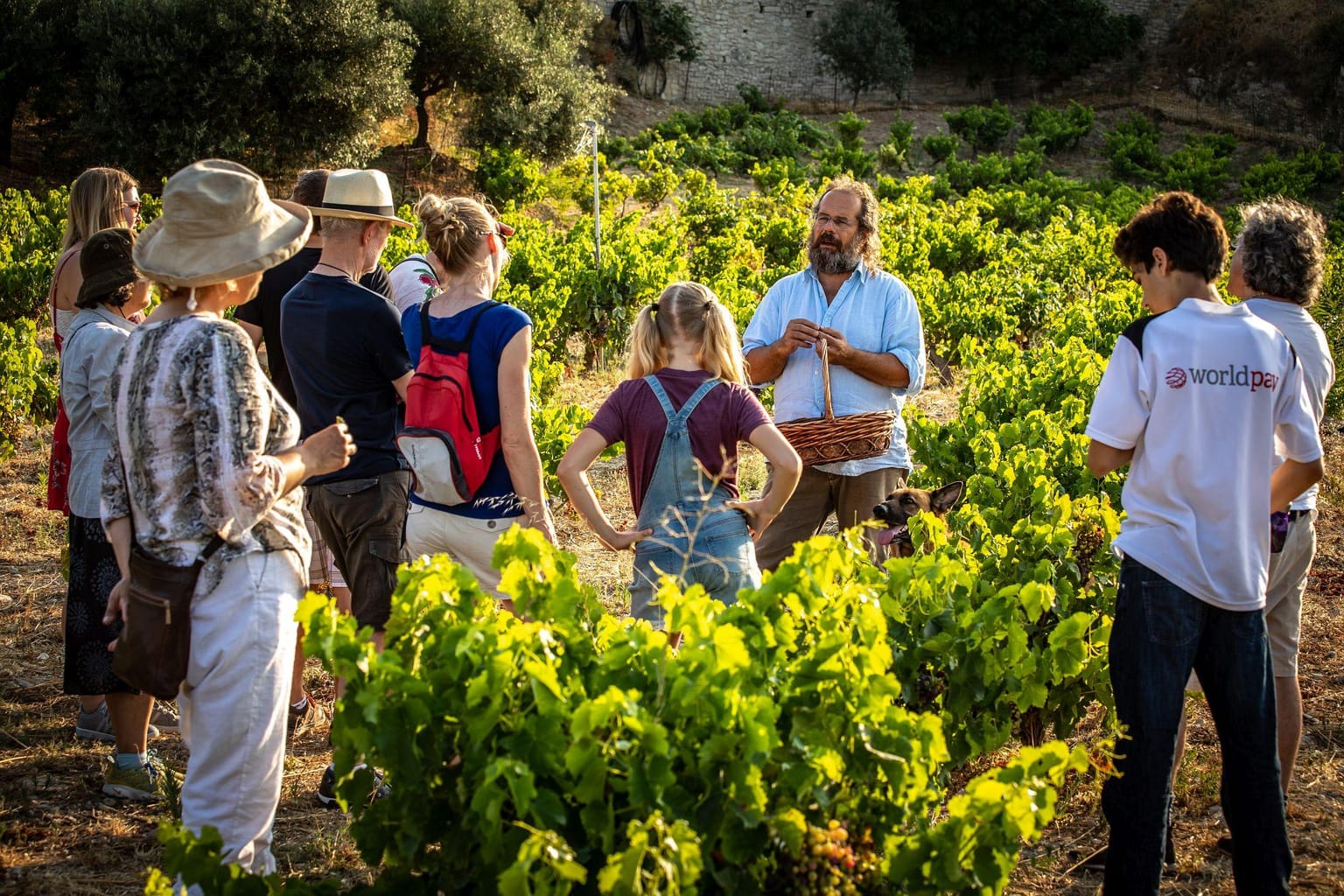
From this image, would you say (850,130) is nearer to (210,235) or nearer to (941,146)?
(941,146)

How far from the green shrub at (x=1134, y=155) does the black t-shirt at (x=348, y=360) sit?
24.8 m

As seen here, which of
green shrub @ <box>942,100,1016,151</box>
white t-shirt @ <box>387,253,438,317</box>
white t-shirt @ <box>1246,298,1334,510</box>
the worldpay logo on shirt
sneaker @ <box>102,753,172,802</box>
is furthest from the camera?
green shrub @ <box>942,100,1016,151</box>

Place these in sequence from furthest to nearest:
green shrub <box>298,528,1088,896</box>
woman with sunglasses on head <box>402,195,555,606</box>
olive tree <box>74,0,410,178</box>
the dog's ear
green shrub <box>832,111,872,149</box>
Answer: green shrub <box>832,111,872,149</box>
olive tree <box>74,0,410,178</box>
the dog's ear
woman with sunglasses on head <box>402,195,555,606</box>
green shrub <box>298,528,1088,896</box>

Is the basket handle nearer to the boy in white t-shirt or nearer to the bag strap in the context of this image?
the bag strap

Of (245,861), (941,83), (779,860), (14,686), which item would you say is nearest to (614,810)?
(779,860)

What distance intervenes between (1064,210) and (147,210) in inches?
526

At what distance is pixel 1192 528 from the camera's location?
270 centimetres

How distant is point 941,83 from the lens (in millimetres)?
36875

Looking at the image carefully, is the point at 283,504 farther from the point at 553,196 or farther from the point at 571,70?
the point at 571,70

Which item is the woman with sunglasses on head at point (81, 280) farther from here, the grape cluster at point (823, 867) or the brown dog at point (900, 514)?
the grape cluster at point (823, 867)

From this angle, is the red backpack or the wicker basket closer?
→ the red backpack

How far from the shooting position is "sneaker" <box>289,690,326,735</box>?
422 centimetres

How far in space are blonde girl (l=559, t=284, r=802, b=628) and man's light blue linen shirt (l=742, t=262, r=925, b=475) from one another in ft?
2.93

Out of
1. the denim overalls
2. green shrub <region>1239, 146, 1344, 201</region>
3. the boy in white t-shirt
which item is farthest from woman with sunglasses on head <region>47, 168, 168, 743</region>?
green shrub <region>1239, 146, 1344, 201</region>
